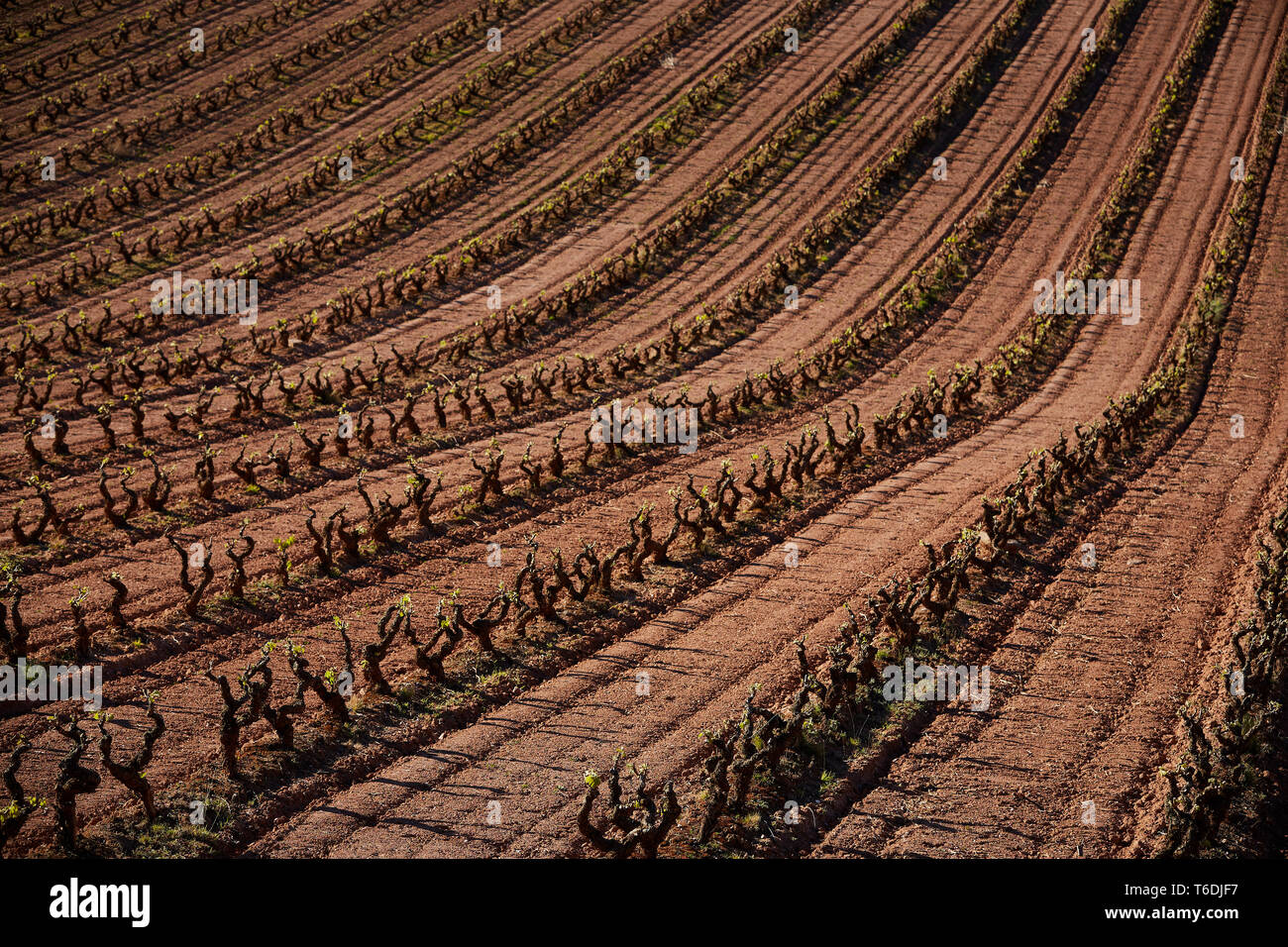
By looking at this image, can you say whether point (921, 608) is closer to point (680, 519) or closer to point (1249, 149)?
point (680, 519)

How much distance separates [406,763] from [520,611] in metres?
3.51

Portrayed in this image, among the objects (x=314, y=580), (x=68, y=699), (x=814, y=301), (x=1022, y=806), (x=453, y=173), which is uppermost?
(x=453, y=173)

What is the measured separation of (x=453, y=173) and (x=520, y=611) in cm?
2468

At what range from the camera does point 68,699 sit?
14.6m

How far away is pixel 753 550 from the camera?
65.3 ft

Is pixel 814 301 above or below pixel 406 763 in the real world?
above

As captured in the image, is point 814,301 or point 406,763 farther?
point 814,301

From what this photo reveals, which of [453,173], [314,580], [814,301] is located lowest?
[314,580]
